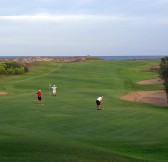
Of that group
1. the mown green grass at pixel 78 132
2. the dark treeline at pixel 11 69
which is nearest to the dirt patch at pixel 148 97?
the mown green grass at pixel 78 132

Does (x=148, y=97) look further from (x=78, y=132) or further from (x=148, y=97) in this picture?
(x=78, y=132)

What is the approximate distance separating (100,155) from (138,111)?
16470mm

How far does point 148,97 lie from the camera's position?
4638 centimetres

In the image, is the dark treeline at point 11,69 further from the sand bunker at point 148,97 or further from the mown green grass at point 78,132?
the mown green grass at point 78,132

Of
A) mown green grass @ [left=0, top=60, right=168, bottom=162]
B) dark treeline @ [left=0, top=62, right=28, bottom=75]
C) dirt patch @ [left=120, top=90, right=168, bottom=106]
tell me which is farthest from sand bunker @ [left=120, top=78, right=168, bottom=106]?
dark treeline @ [left=0, top=62, right=28, bottom=75]

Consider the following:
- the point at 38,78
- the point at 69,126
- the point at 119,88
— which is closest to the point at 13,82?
the point at 38,78

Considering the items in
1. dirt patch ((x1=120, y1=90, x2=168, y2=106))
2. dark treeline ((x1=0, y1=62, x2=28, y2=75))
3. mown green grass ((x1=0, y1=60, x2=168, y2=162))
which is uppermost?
dark treeline ((x1=0, y1=62, x2=28, y2=75))

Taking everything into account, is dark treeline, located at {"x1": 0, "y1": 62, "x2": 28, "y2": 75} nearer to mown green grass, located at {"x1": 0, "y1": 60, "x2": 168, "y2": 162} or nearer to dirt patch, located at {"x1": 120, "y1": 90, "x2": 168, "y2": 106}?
dirt patch, located at {"x1": 120, "y1": 90, "x2": 168, "y2": 106}

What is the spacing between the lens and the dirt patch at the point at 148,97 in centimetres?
4323

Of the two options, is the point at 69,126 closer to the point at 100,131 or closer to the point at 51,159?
the point at 100,131

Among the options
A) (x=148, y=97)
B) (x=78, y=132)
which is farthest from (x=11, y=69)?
(x=78, y=132)

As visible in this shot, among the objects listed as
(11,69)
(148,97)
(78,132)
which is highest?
(11,69)

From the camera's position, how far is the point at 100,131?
22969 mm

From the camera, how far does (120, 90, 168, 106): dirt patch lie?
4323cm
